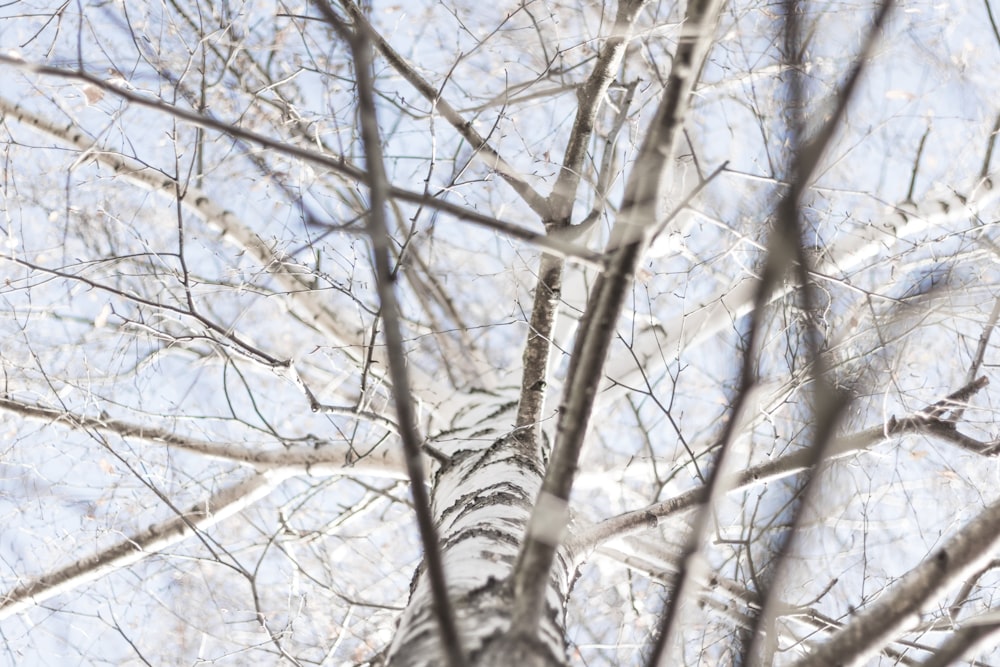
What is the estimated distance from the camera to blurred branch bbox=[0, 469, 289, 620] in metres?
2.66

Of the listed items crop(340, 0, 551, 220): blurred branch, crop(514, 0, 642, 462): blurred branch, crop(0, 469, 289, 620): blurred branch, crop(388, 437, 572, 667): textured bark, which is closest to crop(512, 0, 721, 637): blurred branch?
A: crop(388, 437, 572, 667): textured bark

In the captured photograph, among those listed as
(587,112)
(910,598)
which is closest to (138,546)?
(587,112)

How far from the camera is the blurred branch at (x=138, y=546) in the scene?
8.73 feet

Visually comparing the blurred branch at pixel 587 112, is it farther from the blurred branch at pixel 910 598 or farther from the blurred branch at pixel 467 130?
the blurred branch at pixel 910 598

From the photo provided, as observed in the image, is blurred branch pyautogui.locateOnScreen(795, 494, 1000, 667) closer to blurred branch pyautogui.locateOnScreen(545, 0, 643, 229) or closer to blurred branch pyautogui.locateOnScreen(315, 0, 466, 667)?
blurred branch pyautogui.locateOnScreen(315, 0, 466, 667)

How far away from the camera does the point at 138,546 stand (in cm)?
260

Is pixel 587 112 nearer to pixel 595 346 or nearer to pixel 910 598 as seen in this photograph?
pixel 595 346

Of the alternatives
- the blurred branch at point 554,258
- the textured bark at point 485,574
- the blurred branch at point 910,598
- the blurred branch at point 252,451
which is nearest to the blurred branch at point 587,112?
the blurred branch at point 554,258

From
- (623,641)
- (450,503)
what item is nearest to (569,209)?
(450,503)

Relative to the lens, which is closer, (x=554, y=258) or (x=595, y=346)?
(x=595, y=346)

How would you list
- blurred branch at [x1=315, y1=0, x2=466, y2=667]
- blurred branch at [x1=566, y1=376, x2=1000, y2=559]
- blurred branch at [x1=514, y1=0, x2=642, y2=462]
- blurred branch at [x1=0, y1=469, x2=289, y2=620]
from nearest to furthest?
blurred branch at [x1=315, y1=0, x2=466, y2=667]
blurred branch at [x1=566, y1=376, x2=1000, y2=559]
blurred branch at [x1=514, y1=0, x2=642, y2=462]
blurred branch at [x1=0, y1=469, x2=289, y2=620]

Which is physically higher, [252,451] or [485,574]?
[252,451]

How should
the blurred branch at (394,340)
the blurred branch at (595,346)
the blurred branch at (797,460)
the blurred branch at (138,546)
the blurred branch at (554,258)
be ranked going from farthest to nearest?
Answer: the blurred branch at (138,546) < the blurred branch at (554,258) < the blurred branch at (797,460) < the blurred branch at (595,346) < the blurred branch at (394,340)

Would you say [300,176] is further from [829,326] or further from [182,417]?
[829,326]
